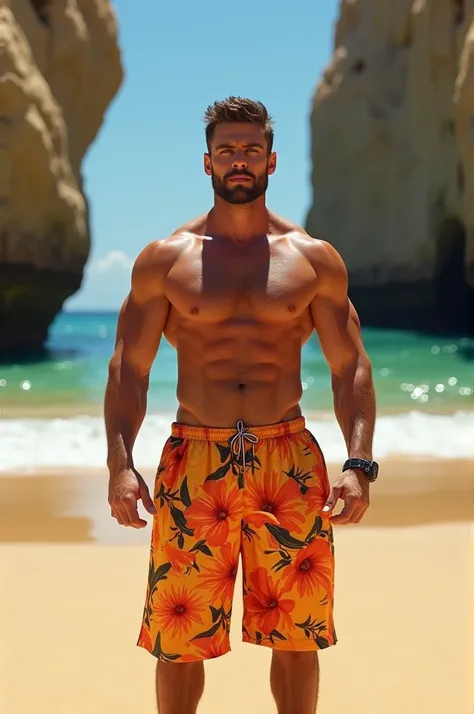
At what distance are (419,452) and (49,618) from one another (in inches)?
217

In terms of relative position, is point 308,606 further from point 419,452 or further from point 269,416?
point 419,452

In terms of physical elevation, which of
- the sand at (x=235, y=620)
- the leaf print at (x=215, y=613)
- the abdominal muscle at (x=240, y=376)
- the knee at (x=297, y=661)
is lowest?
the sand at (x=235, y=620)

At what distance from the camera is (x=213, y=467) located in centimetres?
231

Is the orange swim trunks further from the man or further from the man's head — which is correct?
the man's head

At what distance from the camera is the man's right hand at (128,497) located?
2.25 meters

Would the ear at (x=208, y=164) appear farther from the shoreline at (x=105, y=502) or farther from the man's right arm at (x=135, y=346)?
the shoreline at (x=105, y=502)

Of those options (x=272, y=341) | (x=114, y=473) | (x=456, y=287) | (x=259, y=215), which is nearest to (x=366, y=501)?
(x=272, y=341)

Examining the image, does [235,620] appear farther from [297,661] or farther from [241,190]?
[241,190]

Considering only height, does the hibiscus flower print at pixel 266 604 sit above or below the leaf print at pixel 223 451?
below

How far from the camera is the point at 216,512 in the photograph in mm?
2289

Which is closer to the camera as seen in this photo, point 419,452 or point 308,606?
point 308,606

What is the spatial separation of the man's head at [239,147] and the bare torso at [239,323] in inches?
6.0

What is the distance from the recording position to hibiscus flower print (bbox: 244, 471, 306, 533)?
90.0 inches

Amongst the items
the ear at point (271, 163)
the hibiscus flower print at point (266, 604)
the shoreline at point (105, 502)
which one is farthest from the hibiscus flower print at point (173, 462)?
the shoreline at point (105, 502)
